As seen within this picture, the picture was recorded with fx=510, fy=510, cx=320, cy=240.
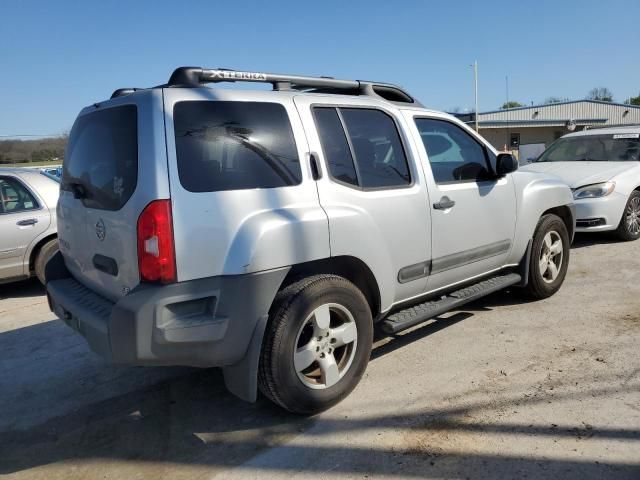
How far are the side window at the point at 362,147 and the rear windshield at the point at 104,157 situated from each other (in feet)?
3.77

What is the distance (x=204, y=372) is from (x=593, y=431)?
2645mm

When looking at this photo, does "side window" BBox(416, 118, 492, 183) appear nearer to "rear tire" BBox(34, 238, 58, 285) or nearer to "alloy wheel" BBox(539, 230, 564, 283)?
"alloy wheel" BBox(539, 230, 564, 283)

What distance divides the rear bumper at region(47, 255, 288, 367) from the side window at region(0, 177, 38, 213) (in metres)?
4.31

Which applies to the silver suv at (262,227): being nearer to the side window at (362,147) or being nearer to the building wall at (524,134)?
the side window at (362,147)

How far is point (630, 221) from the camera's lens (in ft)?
25.1

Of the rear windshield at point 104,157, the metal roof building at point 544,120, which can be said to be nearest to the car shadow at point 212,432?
the rear windshield at point 104,157

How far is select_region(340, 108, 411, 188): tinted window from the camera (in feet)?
11.2

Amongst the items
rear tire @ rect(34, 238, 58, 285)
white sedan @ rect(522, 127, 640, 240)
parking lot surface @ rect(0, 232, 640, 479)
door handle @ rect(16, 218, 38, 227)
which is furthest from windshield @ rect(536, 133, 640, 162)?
door handle @ rect(16, 218, 38, 227)

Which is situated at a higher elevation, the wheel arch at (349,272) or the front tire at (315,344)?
the wheel arch at (349,272)

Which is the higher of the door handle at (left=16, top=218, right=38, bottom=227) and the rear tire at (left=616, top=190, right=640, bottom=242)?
the door handle at (left=16, top=218, right=38, bottom=227)

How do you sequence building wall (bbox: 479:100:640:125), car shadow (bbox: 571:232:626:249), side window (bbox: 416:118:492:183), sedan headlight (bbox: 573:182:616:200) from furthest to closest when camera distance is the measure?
building wall (bbox: 479:100:640:125), car shadow (bbox: 571:232:626:249), sedan headlight (bbox: 573:182:616:200), side window (bbox: 416:118:492:183)

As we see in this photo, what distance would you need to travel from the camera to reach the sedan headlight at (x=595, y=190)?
725 cm

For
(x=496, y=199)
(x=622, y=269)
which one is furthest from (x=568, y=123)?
(x=496, y=199)

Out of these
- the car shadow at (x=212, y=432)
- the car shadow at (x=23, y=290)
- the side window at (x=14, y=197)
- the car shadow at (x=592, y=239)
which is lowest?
the car shadow at (x=212, y=432)
